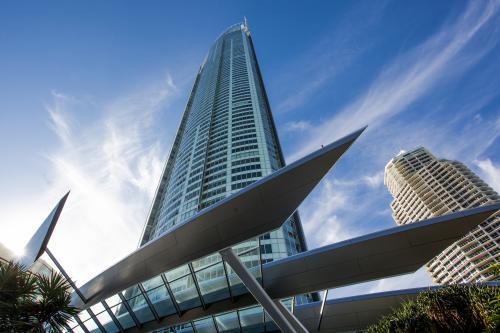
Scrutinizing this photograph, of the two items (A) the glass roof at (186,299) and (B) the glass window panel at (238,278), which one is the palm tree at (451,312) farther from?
(A) the glass roof at (186,299)

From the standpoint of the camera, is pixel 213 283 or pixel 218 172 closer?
pixel 213 283

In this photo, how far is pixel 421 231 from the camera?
12383 millimetres

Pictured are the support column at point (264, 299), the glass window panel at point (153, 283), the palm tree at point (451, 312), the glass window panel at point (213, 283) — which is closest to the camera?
the palm tree at point (451, 312)

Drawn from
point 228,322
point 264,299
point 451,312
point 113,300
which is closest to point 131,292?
point 113,300

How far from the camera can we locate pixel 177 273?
49.7 feet

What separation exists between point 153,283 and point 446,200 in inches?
4803

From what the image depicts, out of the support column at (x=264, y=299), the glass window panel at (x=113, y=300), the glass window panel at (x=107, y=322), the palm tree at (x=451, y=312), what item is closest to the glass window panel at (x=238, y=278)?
the support column at (x=264, y=299)

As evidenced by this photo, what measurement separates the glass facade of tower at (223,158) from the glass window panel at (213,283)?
25647 millimetres

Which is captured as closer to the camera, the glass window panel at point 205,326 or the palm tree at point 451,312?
the palm tree at point 451,312

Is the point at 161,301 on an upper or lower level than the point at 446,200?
lower

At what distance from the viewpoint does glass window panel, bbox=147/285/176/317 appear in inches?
638

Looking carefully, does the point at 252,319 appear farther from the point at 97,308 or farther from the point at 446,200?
the point at 446,200

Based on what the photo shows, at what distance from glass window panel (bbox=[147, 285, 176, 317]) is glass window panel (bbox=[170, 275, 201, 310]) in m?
0.57

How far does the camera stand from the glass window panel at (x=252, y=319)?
58.2 feet
